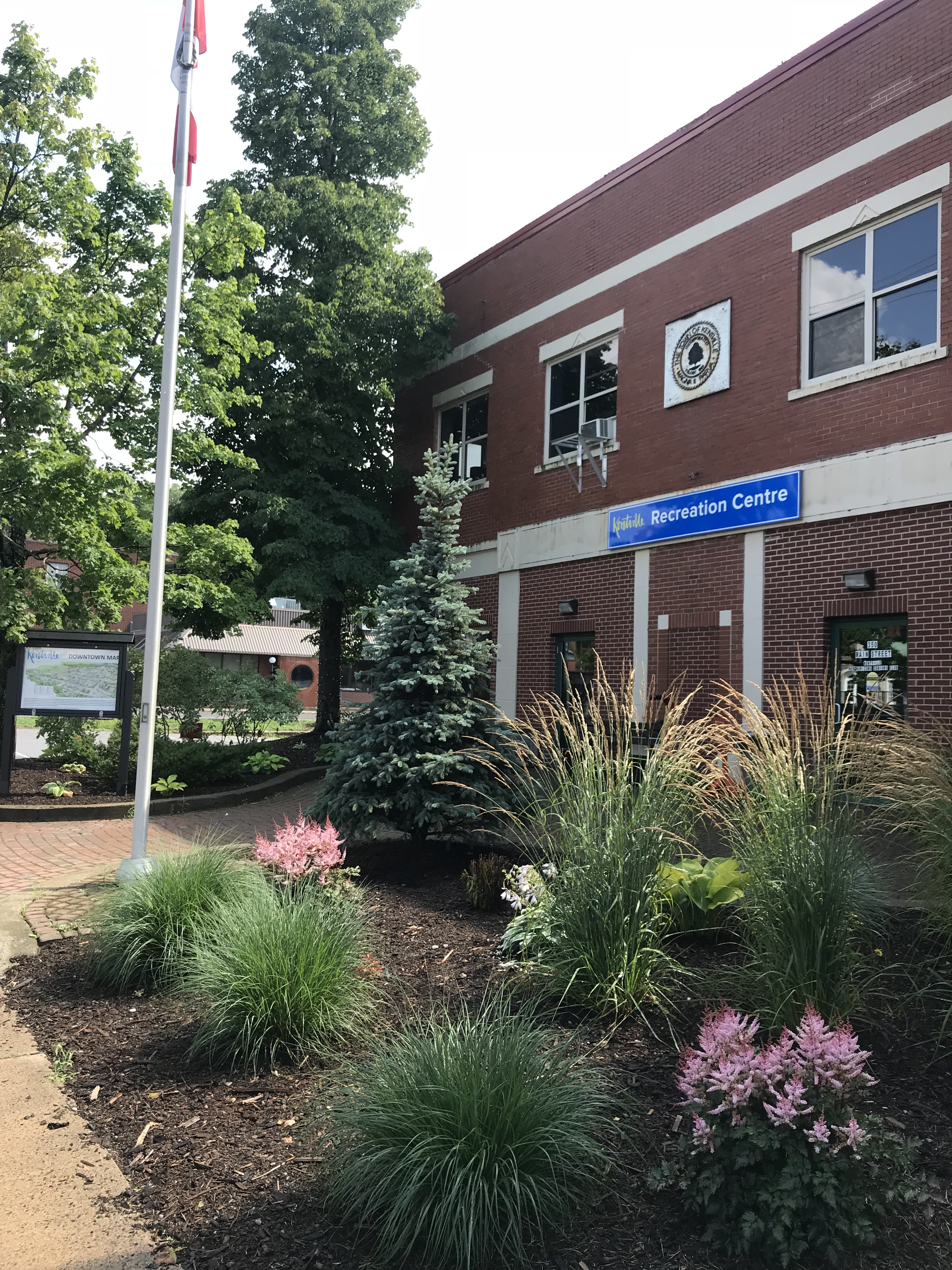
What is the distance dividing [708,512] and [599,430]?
2.47 m

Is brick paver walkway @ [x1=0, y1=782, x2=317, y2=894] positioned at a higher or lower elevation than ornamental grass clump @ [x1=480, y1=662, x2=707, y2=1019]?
lower

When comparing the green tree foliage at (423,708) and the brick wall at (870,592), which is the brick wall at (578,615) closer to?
the brick wall at (870,592)

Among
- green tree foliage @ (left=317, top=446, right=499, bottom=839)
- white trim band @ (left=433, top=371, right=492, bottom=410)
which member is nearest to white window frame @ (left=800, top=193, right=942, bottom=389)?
green tree foliage @ (left=317, top=446, right=499, bottom=839)

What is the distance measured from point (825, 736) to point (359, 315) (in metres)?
14.6

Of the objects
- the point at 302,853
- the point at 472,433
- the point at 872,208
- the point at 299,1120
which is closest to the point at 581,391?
the point at 472,433

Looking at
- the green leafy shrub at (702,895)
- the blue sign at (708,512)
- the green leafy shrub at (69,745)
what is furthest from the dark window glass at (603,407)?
the green leafy shrub at (702,895)

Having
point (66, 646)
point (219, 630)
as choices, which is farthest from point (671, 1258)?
point (219, 630)

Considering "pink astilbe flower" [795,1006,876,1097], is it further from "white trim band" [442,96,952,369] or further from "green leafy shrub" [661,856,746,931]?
"white trim band" [442,96,952,369]

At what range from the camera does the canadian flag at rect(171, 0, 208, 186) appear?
8.77 meters

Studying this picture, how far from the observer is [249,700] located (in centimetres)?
1734

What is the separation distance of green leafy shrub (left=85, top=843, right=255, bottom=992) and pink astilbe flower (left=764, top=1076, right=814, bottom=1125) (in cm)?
324

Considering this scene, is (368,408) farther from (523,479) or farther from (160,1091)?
(160,1091)

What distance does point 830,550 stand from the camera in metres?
11.1

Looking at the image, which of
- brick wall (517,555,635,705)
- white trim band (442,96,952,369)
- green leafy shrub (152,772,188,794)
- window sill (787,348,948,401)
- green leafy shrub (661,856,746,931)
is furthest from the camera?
brick wall (517,555,635,705)
